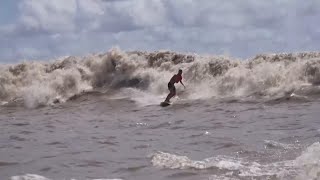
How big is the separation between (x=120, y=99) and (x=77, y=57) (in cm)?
680

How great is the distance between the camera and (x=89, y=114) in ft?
56.4

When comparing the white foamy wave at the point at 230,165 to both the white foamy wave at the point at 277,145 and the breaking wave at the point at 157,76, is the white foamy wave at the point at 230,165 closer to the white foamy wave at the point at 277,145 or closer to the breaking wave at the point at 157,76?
the white foamy wave at the point at 277,145

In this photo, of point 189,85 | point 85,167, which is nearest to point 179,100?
point 189,85

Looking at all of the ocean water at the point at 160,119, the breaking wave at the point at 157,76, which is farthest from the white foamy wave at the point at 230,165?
the breaking wave at the point at 157,76

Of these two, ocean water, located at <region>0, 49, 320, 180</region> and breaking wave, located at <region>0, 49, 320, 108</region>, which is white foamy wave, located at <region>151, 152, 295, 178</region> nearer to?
ocean water, located at <region>0, 49, 320, 180</region>

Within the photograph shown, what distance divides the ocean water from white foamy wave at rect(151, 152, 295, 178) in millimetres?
14

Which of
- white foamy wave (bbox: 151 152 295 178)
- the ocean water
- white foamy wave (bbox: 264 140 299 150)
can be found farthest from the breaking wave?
white foamy wave (bbox: 151 152 295 178)

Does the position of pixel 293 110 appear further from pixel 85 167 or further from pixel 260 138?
pixel 85 167

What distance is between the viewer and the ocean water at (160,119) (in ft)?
25.1

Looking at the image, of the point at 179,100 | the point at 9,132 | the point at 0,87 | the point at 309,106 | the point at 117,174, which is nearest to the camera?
the point at 117,174

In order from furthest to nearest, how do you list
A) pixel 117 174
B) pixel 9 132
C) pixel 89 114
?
pixel 89 114, pixel 9 132, pixel 117 174

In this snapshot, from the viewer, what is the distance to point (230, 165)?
738 centimetres

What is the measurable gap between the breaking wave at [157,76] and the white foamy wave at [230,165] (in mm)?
8444

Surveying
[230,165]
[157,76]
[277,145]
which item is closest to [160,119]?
[277,145]
